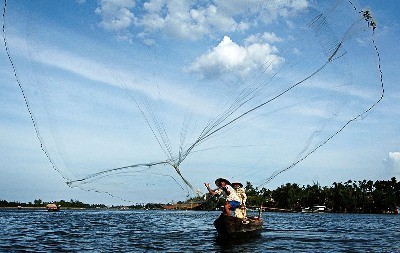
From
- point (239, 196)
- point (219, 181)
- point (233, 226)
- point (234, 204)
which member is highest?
point (219, 181)

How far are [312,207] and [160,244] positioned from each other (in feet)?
511

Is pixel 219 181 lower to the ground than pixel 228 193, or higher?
higher

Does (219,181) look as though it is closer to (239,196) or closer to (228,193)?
(228,193)

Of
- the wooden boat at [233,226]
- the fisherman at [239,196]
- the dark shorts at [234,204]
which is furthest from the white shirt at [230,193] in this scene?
the wooden boat at [233,226]

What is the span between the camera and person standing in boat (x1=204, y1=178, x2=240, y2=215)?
2630 centimetres

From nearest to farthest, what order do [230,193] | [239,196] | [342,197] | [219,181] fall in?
[219,181] → [230,193] → [239,196] → [342,197]

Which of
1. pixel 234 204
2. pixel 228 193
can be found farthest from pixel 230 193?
pixel 234 204

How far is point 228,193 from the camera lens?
87.0 feet

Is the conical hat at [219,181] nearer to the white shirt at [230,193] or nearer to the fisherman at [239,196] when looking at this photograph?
the white shirt at [230,193]

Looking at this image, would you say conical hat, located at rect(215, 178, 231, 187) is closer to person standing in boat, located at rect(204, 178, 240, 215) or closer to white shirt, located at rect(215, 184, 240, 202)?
person standing in boat, located at rect(204, 178, 240, 215)

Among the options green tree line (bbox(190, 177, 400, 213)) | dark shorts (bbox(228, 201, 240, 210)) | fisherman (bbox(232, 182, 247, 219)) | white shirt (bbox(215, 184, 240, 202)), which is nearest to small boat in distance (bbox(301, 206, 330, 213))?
green tree line (bbox(190, 177, 400, 213))

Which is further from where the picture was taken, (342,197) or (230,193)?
(342,197)

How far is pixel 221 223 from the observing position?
87.1 ft

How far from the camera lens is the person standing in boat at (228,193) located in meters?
26.3
